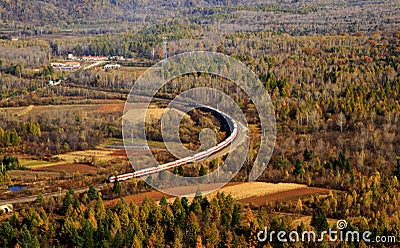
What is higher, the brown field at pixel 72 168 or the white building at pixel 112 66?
the brown field at pixel 72 168

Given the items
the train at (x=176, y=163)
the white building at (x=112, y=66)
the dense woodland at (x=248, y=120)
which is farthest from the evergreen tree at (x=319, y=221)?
the white building at (x=112, y=66)

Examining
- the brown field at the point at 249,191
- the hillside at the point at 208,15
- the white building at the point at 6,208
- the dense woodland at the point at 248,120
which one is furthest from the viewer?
the hillside at the point at 208,15

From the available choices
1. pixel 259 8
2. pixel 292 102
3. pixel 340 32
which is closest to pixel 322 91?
pixel 292 102

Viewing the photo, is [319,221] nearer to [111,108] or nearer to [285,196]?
[285,196]

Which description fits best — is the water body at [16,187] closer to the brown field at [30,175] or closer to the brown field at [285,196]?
the brown field at [30,175]

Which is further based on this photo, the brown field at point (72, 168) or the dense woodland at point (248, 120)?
the brown field at point (72, 168)

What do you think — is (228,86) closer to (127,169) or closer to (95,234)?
(127,169)

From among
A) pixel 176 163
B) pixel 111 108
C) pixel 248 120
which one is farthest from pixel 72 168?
pixel 111 108

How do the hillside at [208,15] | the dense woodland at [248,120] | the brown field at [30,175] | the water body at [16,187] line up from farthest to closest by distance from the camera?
the hillside at [208,15] < the brown field at [30,175] < the water body at [16,187] < the dense woodland at [248,120]
